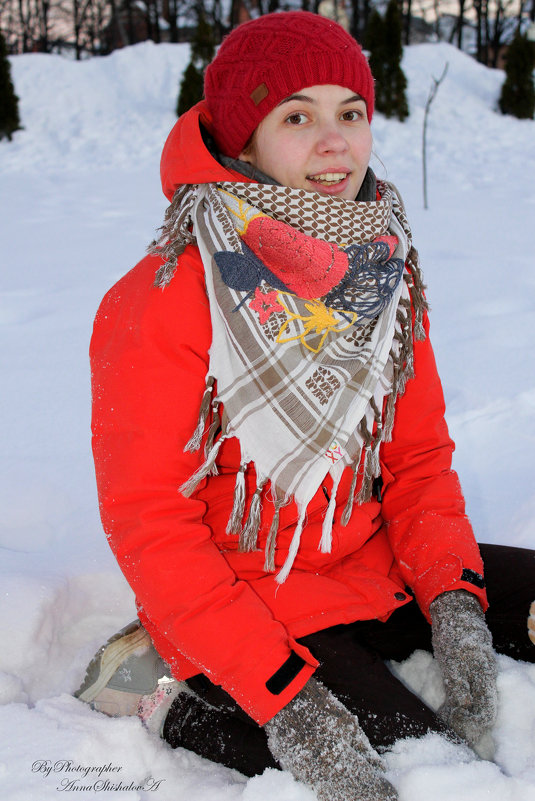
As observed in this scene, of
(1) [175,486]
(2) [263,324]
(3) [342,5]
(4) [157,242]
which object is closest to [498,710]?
(1) [175,486]

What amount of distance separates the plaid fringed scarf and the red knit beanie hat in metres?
0.20

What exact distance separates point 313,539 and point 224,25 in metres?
22.6

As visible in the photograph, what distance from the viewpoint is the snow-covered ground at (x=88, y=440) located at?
138 centimetres

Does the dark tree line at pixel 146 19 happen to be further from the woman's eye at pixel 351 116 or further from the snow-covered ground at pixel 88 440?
the woman's eye at pixel 351 116

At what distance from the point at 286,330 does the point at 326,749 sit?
31.5 inches

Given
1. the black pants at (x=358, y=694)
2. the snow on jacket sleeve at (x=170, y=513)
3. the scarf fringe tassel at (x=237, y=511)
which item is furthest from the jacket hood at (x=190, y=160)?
the black pants at (x=358, y=694)

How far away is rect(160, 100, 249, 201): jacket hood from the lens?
4.90 feet

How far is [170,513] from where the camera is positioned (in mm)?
1353

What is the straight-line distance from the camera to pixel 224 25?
2092 centimetres

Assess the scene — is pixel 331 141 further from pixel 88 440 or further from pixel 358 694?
pixel 88 440

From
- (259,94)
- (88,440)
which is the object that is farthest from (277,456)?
(88,440)

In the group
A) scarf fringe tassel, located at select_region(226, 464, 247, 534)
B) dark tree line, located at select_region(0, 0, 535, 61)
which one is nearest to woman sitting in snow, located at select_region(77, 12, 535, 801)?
scarf fringe tassel, located at select_region(226, 464, 247, 534)

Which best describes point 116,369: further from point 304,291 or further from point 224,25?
point 224,25

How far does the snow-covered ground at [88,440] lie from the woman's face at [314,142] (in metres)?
0.29
